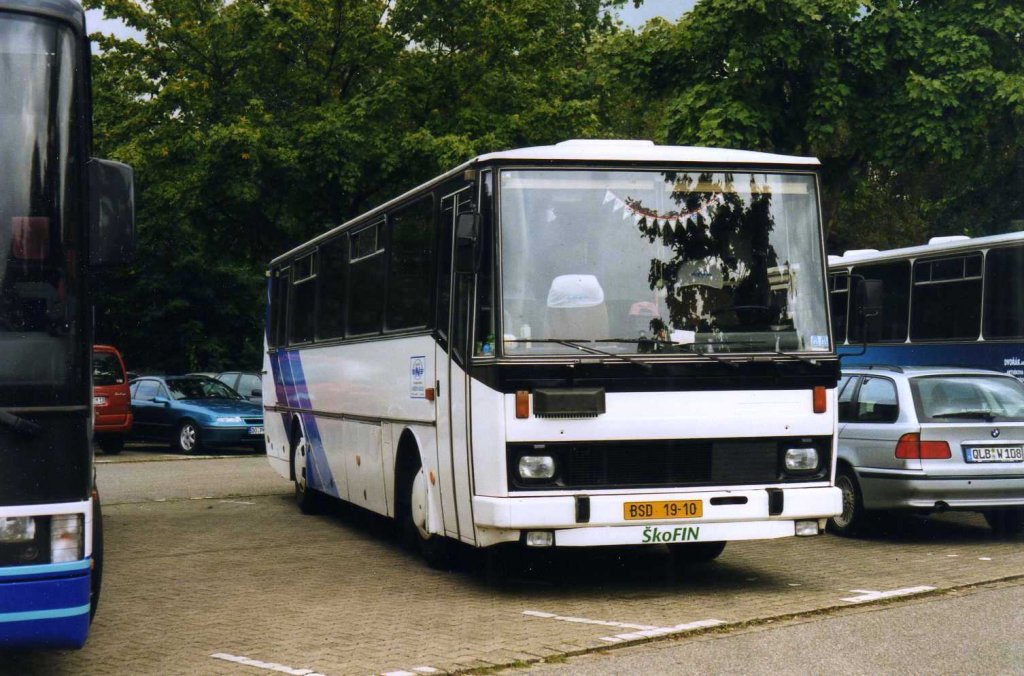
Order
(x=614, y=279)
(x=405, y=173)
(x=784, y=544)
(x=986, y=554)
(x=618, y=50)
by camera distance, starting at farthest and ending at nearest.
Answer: (x=405, y=173)
(x=618, y=50)
(x=784, y=544)
(x=986, y=554)
(x=614, y=279)

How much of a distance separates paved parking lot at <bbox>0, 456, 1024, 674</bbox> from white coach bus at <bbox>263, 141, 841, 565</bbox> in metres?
0.56

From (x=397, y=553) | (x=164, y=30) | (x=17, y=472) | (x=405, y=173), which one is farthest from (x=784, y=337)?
(x=164, y=30)

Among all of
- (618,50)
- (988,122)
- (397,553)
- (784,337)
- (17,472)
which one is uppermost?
(618,50)

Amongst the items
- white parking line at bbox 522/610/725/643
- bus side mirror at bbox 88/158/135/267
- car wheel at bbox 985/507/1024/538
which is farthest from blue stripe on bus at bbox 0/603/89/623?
car wheel at bbox 985/507/1024/538

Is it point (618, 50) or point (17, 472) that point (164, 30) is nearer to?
point (618, 50)

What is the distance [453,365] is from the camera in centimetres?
1048

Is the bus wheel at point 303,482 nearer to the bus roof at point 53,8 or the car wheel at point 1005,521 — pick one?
the car wheel at point 1005,521

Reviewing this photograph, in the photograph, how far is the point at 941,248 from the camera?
64.7ft

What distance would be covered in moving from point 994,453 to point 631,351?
453cm

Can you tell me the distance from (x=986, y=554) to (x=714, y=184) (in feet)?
13.8

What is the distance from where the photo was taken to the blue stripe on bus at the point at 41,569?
21.1 feet

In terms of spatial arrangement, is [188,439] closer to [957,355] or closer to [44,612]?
[957,355]

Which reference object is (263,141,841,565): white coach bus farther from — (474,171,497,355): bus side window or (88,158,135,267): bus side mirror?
(88,158,135,267): bus side mirror

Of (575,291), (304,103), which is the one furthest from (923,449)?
(304,103)
